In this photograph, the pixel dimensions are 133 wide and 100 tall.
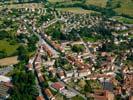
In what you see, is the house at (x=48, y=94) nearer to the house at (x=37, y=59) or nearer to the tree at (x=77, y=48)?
the house at (x=37, y=59)

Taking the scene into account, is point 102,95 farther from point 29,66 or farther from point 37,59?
point 37,59

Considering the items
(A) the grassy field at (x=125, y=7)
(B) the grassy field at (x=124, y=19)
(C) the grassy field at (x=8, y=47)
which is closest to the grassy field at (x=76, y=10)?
(A) the grassy field at (x=125, y=7)

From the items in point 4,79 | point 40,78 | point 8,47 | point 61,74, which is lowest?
point 8,47

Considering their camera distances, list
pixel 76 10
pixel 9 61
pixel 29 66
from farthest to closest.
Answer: pixel 76 10 < pixel 9 61 < pixel 29 66

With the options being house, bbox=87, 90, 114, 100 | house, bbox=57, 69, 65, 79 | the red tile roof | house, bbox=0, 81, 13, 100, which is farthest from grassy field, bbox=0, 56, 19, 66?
house, bbox=87, 90, 114, 100

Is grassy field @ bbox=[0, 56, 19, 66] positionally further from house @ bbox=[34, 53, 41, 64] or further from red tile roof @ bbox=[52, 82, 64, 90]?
red tile roof @ bbox=[52, 82, 64, 90]

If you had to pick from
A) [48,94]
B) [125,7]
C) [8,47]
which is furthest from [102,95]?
[125,7]

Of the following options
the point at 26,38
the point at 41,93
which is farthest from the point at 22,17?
the point at 41,93

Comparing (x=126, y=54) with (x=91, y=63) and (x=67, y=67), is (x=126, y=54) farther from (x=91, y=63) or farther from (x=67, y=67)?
(x=67, y=67)


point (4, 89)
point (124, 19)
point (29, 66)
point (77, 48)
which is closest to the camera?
point (4, 89)
